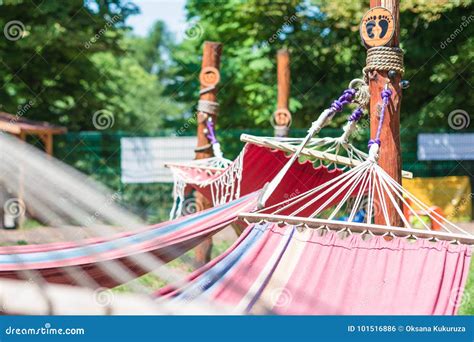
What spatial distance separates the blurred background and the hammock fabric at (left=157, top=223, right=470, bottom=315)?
539 centimetres

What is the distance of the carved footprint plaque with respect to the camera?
3027 millimetres

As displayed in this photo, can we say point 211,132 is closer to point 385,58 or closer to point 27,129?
point 385,58

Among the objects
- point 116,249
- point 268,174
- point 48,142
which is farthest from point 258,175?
point 48,142

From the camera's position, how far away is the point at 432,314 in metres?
2.29

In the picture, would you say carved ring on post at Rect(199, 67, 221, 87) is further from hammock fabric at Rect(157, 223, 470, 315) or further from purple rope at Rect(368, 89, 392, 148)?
hammock fabric at Rect(157, 223, 470, 315)

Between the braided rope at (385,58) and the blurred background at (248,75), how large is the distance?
4.60m

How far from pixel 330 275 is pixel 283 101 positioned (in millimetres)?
3589

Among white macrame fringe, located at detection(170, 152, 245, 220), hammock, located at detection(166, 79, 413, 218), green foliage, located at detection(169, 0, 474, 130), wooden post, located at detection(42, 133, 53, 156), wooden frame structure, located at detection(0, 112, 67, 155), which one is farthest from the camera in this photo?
wooden post, located at detection(42, 133, 53, 156)

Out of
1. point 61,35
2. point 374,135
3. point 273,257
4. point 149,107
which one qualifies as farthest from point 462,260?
point 149,107

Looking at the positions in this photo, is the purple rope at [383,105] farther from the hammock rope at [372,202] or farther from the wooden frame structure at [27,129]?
the wooden frame structure at [27,129]

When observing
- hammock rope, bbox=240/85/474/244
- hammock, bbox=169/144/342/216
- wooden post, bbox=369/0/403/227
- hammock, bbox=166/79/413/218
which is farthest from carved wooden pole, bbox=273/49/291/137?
wooden post, bbox=369/0/403/227

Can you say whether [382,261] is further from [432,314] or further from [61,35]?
[61,35]

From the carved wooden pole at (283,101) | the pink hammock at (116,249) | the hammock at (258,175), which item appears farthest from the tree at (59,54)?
the pink hammock at (116,249)

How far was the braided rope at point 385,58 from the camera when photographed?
10.0 ft
